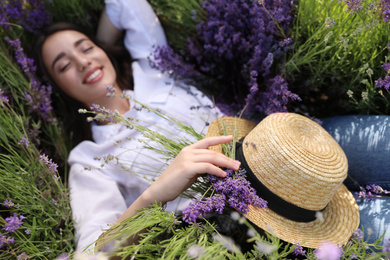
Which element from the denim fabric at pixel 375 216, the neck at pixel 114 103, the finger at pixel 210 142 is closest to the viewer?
the finger at pixel 210 142

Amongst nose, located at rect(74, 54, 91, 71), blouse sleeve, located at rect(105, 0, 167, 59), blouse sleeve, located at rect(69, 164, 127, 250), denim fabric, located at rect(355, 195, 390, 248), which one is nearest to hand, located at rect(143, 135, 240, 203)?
blouse sleeve, located at rect(69, 164, 127, 250)

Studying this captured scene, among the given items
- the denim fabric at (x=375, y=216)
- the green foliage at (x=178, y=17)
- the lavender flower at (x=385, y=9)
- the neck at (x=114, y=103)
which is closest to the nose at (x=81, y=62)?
the neck at (x=114, y=103)

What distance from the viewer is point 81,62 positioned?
1892 millimetres

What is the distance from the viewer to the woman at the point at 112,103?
173 centimetres

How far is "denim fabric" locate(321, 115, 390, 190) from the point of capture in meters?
1.53

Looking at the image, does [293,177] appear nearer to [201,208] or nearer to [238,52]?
[201,208]

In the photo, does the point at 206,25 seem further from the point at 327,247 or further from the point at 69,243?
the point at 327,247

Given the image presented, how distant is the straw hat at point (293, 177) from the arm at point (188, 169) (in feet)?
0.36

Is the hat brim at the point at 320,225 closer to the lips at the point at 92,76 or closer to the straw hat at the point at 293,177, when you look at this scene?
the straw hat at the point at 293,177

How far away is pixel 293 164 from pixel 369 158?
632mm

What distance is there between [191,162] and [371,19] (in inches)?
42.2

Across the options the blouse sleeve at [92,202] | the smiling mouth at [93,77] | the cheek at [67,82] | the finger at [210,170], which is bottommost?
the blouse sleeve at [92,202]

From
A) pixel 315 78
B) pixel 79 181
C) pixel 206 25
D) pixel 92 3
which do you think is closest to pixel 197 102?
pixel 206 25

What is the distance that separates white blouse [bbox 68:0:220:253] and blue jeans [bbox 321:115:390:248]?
72 centimetres
